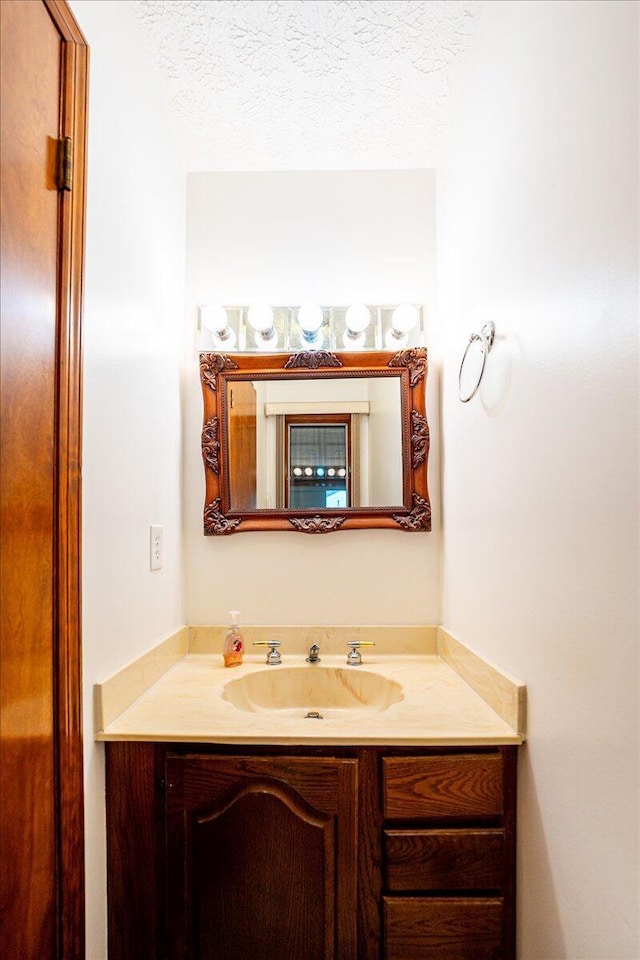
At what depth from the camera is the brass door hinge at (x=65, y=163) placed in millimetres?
979

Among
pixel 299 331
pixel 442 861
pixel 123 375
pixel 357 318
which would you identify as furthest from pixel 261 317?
pixel 442 861

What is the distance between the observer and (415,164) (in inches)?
72.7

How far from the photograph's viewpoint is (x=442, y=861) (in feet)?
3.78

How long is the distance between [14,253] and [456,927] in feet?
4.94

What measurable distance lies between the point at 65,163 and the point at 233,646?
4.22 ft

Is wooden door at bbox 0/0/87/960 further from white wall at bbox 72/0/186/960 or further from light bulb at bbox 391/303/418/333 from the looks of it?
light bulb at bbox 391/303/418/333

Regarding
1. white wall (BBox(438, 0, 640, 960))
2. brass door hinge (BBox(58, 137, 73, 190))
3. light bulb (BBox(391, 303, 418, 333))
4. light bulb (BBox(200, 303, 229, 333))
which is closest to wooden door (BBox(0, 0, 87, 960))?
brass door hinge (BBox(58, 137, 73, 190))

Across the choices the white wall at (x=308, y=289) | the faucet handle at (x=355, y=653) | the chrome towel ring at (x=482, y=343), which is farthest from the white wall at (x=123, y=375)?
the chrome towel ring at (x=482, y=343)

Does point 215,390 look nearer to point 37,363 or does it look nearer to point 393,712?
point 37,363

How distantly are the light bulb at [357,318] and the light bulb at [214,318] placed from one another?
0.41 metres

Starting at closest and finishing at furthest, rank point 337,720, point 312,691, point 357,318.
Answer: point 337,720 < point 312,691 < point 357,318

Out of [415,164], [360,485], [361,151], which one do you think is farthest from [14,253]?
[415,164]

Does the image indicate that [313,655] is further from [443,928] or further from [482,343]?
[482,343]

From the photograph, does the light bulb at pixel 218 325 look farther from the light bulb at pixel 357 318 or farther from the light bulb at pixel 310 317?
the light bulb at pixel 357 318
